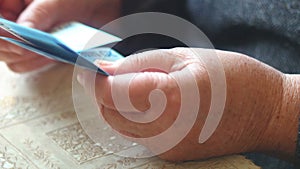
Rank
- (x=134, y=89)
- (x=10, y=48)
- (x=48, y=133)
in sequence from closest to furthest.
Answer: (x=134, y=89) < (x=48, y=133) < (x=10, y=48)

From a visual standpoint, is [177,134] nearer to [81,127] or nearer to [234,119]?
[234,119]


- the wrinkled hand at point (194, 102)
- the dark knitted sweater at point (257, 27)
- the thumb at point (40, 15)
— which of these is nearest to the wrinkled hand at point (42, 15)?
the thumb at point (40, 15)

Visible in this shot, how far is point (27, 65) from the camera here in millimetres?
851

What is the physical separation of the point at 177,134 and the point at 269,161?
0.14 meters

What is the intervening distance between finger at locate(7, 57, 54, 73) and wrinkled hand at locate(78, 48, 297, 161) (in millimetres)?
271

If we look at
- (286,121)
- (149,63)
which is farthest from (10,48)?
(286,121)

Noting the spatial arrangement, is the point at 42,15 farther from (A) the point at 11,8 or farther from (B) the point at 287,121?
(B) the point at 287,121

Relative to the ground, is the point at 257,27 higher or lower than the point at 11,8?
higher

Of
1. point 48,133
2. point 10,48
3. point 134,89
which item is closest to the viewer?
point 134,89

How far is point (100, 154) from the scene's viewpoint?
617mm

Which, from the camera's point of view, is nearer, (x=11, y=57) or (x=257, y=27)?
(x=257, y=27)

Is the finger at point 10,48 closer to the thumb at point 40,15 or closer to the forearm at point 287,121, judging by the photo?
the thumb at point 40,15

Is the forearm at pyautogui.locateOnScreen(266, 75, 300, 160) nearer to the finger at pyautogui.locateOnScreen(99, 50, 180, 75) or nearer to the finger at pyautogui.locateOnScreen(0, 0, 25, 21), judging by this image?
the finger at pyautogui.locateOnScreen(99, 50, 180, 75)

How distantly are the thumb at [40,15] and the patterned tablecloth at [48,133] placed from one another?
8 centimetres
